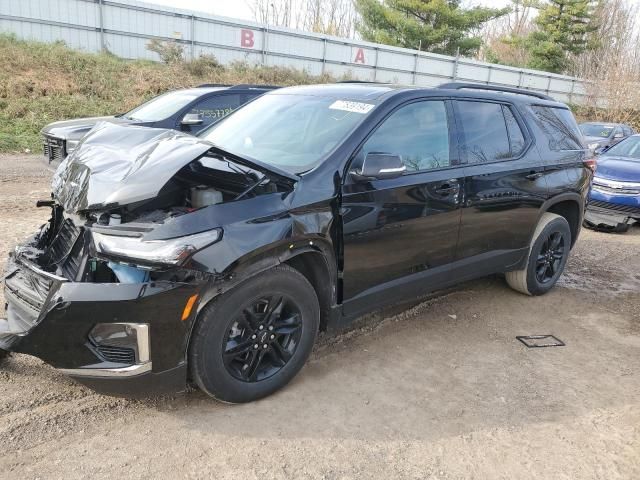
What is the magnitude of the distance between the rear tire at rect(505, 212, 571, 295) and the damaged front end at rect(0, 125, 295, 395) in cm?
299

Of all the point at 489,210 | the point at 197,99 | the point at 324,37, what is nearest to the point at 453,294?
the point at 489,210

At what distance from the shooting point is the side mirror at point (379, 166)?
3.25 meters

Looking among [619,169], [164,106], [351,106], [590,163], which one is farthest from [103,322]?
[619,169]

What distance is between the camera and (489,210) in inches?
169

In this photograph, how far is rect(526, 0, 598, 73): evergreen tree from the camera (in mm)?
37219

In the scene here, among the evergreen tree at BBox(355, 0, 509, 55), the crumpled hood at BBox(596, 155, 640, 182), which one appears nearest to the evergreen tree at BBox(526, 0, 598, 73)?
the evergreen tree at BBox(355, 0, 509, 55)

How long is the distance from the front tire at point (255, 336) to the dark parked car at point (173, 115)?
17.8ft

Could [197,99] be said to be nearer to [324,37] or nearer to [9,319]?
[9,319]

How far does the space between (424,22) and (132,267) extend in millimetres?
34248

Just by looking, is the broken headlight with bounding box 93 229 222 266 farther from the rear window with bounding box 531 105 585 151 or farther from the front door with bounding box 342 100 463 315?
the rear window with bounding box 531 105 585 151

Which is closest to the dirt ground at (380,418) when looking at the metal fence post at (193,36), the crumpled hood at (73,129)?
the crumpled hood at (73,129)

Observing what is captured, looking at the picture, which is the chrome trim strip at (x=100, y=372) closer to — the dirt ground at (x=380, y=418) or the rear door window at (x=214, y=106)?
the dirt ground at (x=380, y=418)

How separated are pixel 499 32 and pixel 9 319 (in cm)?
5994

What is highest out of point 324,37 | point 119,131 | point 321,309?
point 324,37
